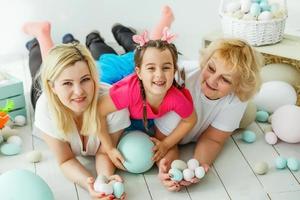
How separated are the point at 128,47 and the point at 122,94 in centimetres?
70

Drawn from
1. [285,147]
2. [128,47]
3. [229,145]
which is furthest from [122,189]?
[128,47]

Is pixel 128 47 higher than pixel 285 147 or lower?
higher

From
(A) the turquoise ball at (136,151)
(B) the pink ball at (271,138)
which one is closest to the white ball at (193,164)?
(A) the turquoise ball at (136,151)

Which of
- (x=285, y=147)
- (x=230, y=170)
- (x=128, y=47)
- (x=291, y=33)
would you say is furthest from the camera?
(x=291, y=33)

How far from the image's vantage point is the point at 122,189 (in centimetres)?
163

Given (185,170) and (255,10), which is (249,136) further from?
→ (255,10)

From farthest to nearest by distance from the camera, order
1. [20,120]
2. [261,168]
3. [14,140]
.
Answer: [20,120], [14,140], [261,168]

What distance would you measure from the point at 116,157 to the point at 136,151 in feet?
0.22

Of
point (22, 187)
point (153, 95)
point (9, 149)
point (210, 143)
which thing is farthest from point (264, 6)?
point (22, 187)

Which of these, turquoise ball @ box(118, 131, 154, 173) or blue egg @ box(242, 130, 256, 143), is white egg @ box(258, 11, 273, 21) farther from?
turquoise ball @ box(118, 131, 154, 173)

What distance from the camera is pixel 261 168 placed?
1820 millimetres

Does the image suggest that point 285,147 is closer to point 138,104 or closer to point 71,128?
point 138,104

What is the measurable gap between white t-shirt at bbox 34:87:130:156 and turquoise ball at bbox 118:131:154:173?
0.17 ft

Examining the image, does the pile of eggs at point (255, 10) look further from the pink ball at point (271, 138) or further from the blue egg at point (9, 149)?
the blue egg at point (9, 149)
